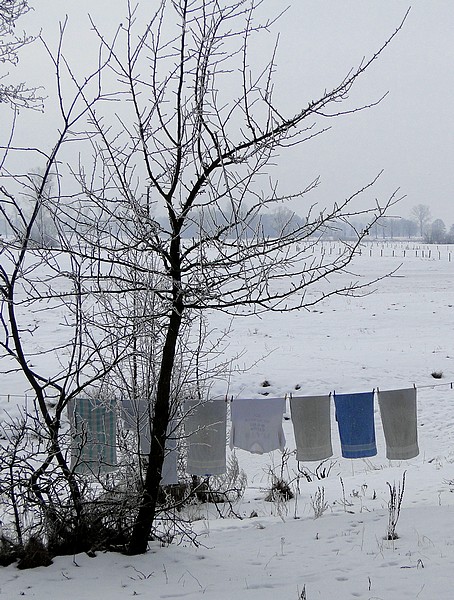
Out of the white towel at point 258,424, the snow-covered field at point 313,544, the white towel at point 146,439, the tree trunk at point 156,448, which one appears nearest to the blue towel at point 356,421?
the snow-covered field at point 313,544

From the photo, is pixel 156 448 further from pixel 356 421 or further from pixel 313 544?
pixel 356 421

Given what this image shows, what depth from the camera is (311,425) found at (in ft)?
25.3

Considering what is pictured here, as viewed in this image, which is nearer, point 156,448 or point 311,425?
point 156,448

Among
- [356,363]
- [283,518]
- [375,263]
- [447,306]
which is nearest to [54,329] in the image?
[356,363]

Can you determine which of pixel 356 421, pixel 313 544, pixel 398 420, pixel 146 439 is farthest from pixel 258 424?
pixel 313 544

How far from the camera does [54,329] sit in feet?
72.2

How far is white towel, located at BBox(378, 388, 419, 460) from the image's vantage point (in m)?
7.82

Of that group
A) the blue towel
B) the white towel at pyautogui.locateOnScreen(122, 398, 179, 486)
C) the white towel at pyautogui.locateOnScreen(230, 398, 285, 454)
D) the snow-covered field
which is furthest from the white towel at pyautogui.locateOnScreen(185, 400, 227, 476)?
the blue towel

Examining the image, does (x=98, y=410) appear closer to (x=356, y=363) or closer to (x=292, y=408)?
(x=292, y=408)

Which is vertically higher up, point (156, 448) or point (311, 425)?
point (156, 448)

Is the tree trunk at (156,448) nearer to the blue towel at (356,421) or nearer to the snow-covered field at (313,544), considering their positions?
the snow-covered field at (313,544)

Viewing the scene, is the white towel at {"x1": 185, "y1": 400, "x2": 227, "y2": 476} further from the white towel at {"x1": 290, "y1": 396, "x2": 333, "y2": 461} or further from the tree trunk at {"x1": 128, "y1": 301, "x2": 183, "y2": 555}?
the tree trunk at {"x1": 128, "y1": 301, "x2": 183, "y2": 555}

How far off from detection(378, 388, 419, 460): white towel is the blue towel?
0.25 meters

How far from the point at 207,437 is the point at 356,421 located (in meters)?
1.77
